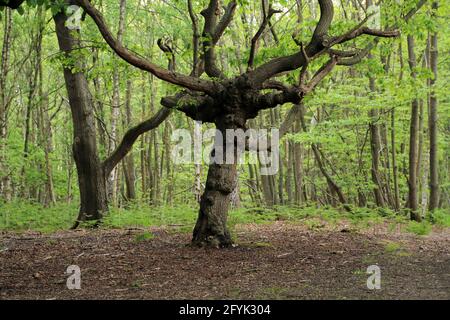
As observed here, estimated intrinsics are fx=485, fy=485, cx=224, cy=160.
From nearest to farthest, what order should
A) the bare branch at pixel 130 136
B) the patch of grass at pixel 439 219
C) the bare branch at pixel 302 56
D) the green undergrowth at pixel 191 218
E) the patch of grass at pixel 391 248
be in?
the bare branch at pixel 302 56
the patch of grass at pixel 391 248
the bare branch at pixel 130 136
the green undergrowth at pixel 191 218
the patch of grass at pixel 439 219

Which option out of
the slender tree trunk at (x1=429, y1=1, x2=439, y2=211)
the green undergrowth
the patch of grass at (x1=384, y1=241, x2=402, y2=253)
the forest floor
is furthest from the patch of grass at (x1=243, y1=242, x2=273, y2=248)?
the slender tree trunk at (x1=429, y1=1, x2=439, y2=211)

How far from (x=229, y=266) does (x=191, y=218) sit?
6754mm

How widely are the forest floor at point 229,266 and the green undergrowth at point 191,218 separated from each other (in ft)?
6.75

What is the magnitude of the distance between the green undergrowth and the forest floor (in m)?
2.06

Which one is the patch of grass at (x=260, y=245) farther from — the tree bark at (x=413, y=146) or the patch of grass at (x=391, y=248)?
the tree bark at (x=413, y=146)

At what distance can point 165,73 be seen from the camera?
744 centimetres

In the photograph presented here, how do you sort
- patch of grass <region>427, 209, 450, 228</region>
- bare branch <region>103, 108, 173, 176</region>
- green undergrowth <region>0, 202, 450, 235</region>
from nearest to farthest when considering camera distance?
bare branch <region>103, 108, 173, 176</region> → green undergrowth <region>0, 202, 450, 235</region> → patch of grass <region>427, 209, 450, 228</region>

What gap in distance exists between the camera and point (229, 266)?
22.2 ft

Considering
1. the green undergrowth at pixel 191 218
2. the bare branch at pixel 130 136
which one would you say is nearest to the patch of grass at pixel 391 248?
the green undergrowth at pixel 191 218

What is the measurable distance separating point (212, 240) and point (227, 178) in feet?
3.43

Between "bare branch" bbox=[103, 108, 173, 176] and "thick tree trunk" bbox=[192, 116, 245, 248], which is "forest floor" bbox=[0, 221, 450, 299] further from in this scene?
"bare branch" bbox=[103, 108, 173, 176]

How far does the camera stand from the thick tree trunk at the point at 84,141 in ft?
39.1

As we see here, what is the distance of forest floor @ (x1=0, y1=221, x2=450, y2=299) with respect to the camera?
17.8ft
